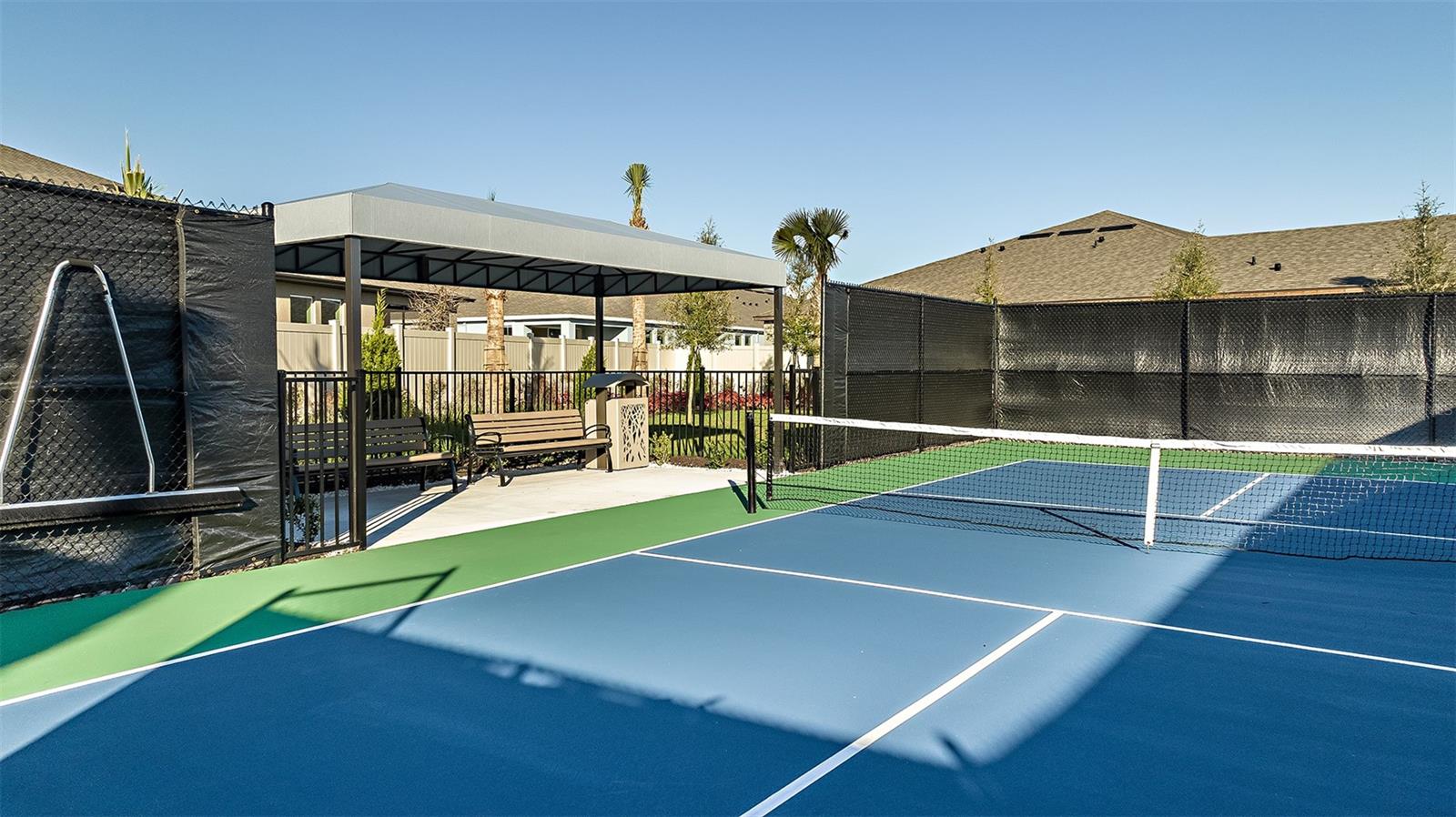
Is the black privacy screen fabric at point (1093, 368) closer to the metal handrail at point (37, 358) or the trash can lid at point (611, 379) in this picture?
the trash can lid at point (611, 379)

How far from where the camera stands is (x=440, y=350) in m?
24.1

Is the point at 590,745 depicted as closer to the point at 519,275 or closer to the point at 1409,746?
the point at 1409,746

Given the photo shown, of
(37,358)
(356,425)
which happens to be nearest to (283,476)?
(356,425)

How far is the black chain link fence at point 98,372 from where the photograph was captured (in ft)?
21.6

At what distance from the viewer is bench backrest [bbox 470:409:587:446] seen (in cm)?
1345

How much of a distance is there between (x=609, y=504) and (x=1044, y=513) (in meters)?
5.10

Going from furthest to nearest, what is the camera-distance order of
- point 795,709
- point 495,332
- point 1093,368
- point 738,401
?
point 738,401 → point 495,332 → point 1093,368 → point 795,709

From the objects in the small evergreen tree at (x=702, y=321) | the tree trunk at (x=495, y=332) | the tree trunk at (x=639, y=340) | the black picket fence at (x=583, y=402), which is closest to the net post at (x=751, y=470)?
the black picket fence at (x=583, y=402)

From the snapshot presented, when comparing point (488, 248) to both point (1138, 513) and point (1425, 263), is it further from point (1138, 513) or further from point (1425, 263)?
point (1425, 263)

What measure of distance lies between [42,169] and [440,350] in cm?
974

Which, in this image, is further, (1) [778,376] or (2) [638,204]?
(2) [638,204]

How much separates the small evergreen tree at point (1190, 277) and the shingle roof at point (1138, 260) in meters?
1.50

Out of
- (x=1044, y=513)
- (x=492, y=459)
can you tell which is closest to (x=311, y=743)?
(x=1044, y=513)

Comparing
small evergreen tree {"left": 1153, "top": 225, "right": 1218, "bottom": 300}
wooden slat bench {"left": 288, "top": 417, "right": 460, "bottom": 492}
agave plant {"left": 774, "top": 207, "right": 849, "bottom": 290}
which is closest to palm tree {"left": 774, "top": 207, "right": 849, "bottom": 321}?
agave plant {"left": 774, "top": 207, "right": 849, "bottom": 290}
